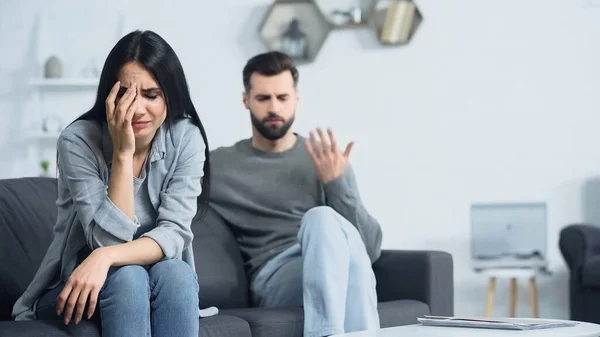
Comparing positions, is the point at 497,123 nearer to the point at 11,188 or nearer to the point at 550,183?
the point at 550,183

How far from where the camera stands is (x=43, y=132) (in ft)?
17.4

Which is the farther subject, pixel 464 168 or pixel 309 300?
pixel 464 168

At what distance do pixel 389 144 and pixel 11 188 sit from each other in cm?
289

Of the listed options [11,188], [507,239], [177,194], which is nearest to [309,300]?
[177,194]

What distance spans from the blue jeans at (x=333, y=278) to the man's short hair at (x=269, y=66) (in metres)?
0.75

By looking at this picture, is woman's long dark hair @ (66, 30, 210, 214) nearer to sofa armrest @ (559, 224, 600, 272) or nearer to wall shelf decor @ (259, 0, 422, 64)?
sofa armrest @ (559, 224, 600, 272)

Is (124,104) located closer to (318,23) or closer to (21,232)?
(21,232)

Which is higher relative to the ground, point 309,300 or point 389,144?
point 389,144

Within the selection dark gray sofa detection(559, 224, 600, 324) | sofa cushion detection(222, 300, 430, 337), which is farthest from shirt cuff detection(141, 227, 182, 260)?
dark gray sofa detection(559, 224, 600, 324)

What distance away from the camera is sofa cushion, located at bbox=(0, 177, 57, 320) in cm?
238

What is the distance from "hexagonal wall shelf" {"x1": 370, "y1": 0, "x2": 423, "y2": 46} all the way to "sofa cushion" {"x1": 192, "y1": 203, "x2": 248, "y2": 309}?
2.29 metres

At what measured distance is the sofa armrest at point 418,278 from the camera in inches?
119

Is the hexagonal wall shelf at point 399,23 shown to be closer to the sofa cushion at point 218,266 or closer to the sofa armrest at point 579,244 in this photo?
the sofa armrest at point 579,244

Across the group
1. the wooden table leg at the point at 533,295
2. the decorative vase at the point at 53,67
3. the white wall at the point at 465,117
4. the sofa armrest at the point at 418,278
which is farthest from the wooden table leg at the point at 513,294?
the decorative vase at the point at 53,67
